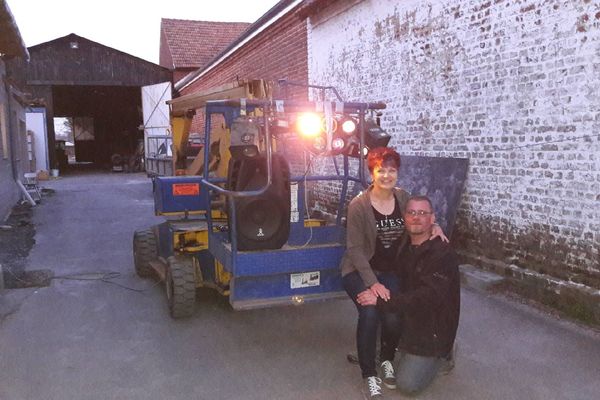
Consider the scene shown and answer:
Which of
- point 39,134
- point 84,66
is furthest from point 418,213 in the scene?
point 84,66

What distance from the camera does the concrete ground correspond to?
3.99m

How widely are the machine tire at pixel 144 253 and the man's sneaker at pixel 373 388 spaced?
408 centimetres

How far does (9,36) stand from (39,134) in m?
15.7

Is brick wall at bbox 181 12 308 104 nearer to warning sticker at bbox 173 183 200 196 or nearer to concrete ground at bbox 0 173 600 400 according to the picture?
warning sticker at bbox 173 183 200 196

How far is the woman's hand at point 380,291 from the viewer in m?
3.86

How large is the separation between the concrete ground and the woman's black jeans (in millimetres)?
253

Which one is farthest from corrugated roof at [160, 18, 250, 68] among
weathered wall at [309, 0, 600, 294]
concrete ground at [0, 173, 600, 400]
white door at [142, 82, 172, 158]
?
concrete ground at [0, 173, 600, 400]

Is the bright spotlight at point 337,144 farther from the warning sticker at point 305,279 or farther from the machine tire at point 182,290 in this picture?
the machine tire at point 182,290

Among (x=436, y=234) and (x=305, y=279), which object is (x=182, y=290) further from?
(x=436, y=234)

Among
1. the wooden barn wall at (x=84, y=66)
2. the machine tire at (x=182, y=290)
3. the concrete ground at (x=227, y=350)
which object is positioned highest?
the wooden barn wall at (x=84, y=66)

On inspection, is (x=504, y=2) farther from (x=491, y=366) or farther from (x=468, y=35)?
(x=491, y=366)

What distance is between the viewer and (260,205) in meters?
4.70

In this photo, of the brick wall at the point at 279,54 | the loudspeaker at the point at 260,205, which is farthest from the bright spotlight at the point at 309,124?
the brick wall at the point at 279,54

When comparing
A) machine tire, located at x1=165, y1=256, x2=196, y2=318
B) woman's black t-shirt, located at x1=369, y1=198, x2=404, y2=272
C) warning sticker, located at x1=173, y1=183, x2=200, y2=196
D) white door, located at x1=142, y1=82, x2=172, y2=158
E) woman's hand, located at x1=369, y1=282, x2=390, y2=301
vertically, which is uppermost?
white door, located at x1=142, y1=82, x2=172, y2=158
